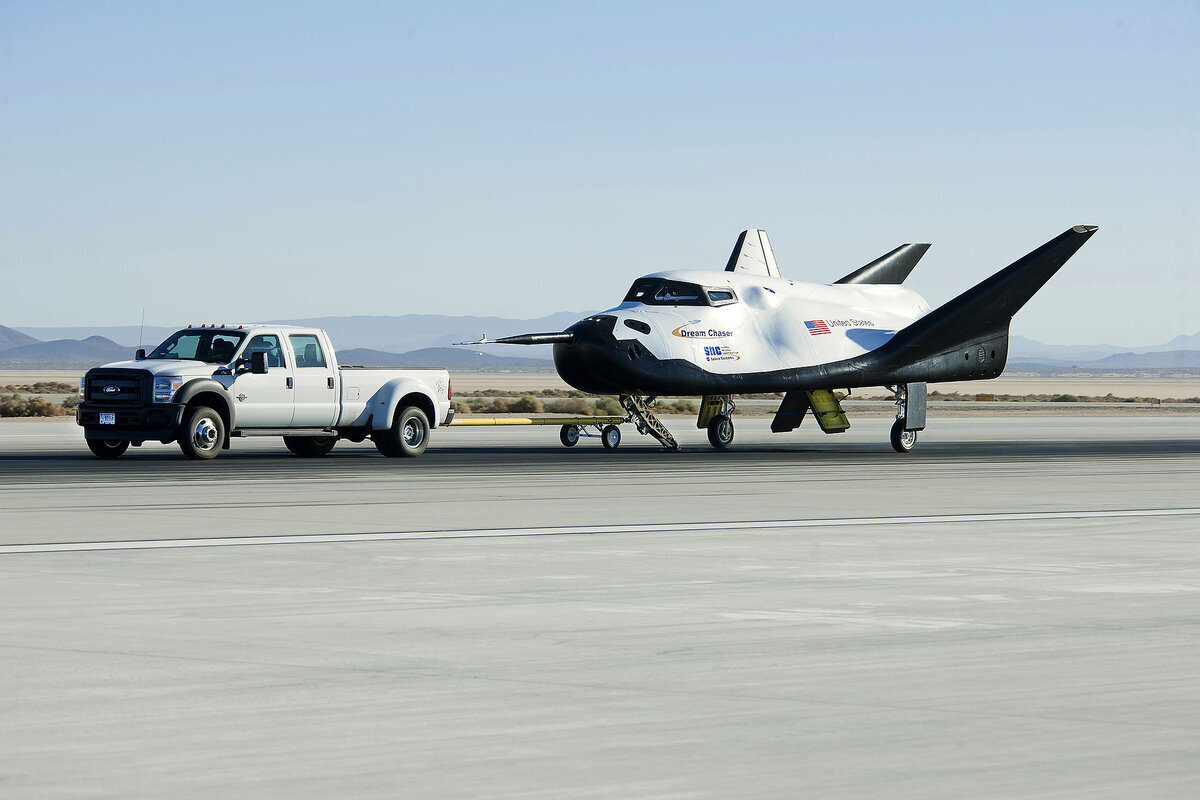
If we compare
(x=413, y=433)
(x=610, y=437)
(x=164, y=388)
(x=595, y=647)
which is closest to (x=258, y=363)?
(x=164, y=388)

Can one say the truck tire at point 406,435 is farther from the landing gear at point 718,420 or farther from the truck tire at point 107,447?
the landing gear at point 718,420

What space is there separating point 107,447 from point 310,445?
4.08 meters

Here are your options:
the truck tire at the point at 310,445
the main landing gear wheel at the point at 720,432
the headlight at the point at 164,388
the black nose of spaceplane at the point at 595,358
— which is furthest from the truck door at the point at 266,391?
the main landing gear wheel at the point at 720,432

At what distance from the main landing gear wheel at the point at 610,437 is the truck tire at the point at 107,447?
9.82 metres

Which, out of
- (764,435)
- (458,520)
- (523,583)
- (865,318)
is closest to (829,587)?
(523,583)

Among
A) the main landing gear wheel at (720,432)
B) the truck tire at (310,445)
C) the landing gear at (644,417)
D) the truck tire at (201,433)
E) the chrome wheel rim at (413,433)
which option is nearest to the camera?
the truck tire at (201,433)

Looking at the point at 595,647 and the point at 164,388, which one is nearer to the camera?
the point at 595,647

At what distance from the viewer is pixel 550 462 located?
27.9 metres

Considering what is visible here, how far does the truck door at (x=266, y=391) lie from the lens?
27.4 metres

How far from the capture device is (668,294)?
31.8 m

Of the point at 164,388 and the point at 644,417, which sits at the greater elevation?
the point at 164,388

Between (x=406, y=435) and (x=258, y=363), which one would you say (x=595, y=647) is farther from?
(x=406, y=435)

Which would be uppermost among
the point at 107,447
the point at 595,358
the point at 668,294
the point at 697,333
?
the point at 668,294

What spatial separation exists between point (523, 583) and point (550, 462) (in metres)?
16.3
